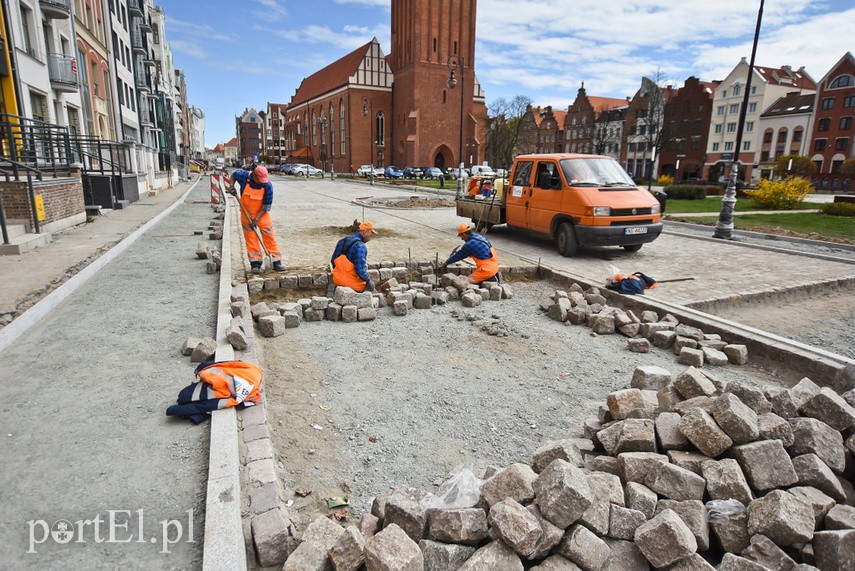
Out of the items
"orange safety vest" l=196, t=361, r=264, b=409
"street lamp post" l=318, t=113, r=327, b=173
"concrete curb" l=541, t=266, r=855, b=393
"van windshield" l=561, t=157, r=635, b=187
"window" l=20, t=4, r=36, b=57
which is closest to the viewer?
"orange safety vest" l=196, t=361, r=264, b=409

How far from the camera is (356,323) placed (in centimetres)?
675

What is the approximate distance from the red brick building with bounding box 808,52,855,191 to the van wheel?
55441 mm

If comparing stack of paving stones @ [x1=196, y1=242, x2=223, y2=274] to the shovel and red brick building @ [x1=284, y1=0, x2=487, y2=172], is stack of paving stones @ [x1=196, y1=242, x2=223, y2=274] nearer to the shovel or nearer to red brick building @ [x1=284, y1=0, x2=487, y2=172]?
the shovel

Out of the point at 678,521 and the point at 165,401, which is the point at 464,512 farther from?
the point at 165,401

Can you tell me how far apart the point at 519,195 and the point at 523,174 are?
0.52 meters

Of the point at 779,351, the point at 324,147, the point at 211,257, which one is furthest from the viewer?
the point at 324,147

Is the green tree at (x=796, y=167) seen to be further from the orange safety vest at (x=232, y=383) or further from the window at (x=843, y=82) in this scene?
the orange safety vest at (x=232, y=383)

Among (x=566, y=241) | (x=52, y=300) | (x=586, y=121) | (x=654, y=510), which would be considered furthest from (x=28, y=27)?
(x=586, y=121)

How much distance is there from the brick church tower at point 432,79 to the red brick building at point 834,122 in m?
37.4

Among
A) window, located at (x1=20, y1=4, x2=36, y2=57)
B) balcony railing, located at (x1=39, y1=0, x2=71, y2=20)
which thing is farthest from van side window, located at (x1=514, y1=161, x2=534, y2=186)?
balcony railing, located at (x1=39, y1=0, x2=71, y2=20)

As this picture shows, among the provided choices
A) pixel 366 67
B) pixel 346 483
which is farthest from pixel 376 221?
pixel 366 67

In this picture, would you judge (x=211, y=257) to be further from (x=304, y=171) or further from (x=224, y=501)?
(x=304, y=171)

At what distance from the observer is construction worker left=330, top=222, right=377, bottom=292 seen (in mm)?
7469

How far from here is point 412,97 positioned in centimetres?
6419
